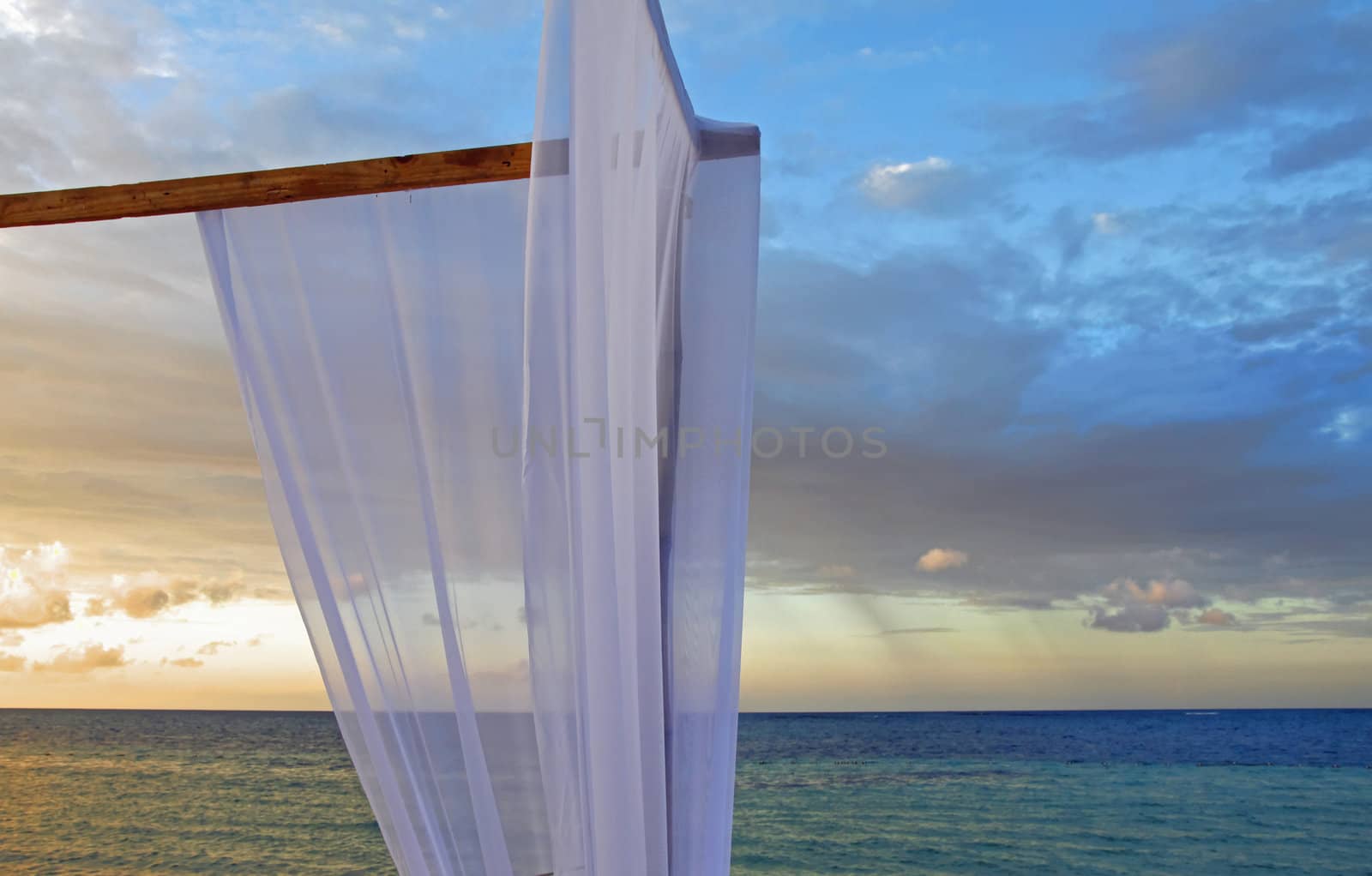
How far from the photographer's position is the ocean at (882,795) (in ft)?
44.9

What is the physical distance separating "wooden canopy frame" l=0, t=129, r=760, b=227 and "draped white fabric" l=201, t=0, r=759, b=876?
0.02 m

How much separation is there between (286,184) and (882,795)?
16.0 m

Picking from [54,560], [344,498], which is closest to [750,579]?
[54,560]

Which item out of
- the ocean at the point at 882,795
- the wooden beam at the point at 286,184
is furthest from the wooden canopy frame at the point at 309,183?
the ocean at the point at 882,795

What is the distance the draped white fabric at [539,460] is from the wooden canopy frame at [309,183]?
18 mm

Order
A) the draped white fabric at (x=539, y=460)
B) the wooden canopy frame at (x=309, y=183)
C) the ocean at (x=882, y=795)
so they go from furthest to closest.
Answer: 1. the ocean at (x=882, y=795)
2. the wooden canopy frame at (x=309, y=183)
3. the draped white fabric at (x=539, y=460)

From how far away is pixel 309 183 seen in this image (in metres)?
1.60

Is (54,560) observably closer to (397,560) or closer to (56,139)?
(56,139)

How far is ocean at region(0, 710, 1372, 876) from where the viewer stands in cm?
1369

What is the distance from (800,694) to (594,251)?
1972cm

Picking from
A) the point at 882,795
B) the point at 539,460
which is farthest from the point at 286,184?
the point at 882,795

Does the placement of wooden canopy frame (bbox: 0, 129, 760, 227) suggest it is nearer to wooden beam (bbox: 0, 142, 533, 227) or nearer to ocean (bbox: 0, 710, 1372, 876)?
wooden beam (bbox: 0, 142, 533, 227)

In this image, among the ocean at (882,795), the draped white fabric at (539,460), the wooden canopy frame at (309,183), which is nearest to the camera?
the draped white fabric at (539,460)

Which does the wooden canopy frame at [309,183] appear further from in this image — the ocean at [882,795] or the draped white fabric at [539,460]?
the ocean at [882,795]
